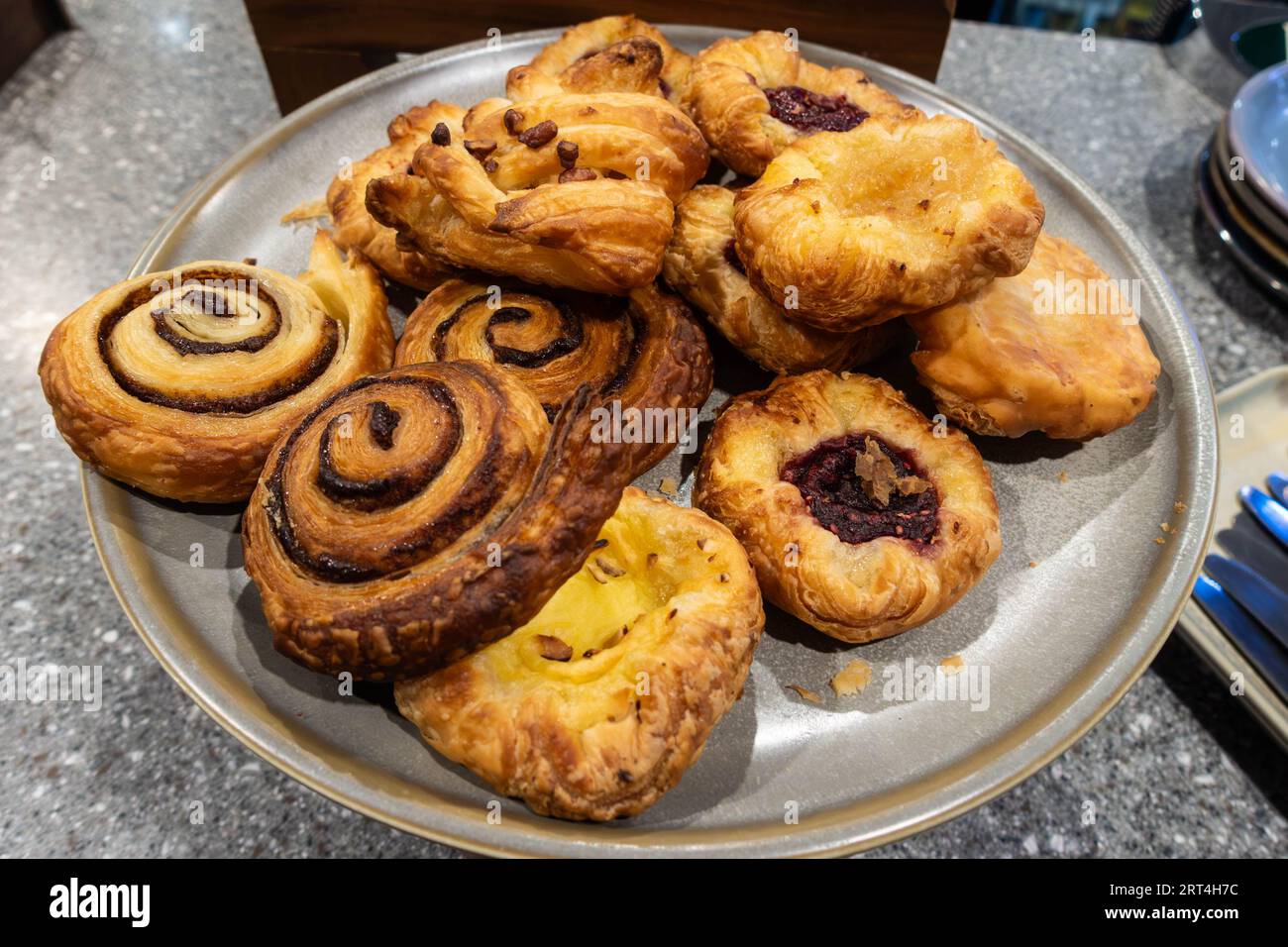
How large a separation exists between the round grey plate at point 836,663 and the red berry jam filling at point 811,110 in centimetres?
64

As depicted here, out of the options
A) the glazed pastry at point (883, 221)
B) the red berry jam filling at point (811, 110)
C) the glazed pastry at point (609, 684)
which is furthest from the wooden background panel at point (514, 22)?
the glazed pastry at point (609, 684)

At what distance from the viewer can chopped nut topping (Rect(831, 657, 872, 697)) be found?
192cm

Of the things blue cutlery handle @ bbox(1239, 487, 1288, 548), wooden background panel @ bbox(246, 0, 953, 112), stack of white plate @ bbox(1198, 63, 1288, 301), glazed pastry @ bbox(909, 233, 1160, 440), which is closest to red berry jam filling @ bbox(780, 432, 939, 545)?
glazed pastry @ bbox(909, 233, 1160, 440)

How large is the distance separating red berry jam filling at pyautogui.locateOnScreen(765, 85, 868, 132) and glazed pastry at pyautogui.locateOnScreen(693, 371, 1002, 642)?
734 millimetres

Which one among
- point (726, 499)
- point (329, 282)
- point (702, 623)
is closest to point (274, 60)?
point (329, 282)

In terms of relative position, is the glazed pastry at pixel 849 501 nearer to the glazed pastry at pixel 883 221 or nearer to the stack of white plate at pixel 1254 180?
the glazed pastry at pixel 883 221

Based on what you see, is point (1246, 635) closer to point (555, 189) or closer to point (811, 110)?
point (811, 110)

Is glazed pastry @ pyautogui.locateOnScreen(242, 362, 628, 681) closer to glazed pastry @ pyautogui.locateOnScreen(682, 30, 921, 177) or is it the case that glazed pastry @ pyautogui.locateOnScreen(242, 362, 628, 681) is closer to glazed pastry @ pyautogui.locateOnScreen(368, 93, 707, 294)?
glazed pastry @ pyautogui.locateOnScreen(368, 93, 707, 294)

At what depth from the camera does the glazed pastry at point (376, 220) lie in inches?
92.5

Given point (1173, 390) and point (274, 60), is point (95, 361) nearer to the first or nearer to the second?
point (274, 60)

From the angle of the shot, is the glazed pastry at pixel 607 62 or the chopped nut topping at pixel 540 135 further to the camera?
the glazed pastry at pixel 607 62

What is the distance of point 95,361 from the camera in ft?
6.64

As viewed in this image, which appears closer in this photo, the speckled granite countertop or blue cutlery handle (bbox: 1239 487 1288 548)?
the speckled granite countertop
